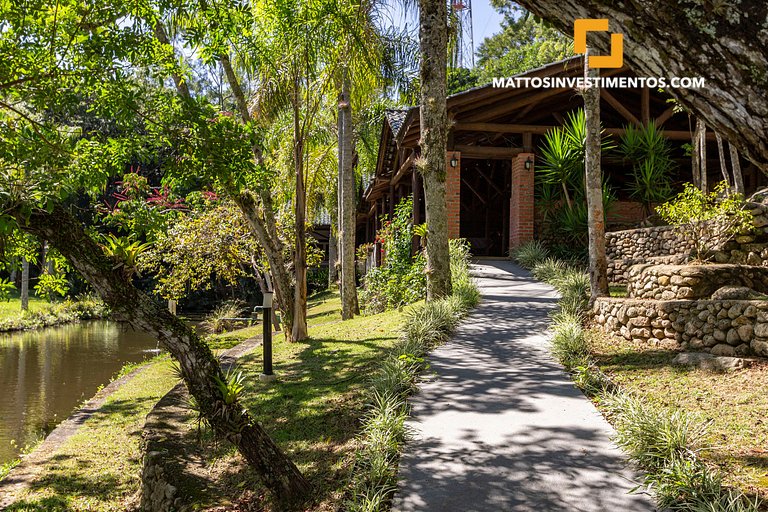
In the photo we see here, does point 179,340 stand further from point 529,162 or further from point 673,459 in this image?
point 529,162

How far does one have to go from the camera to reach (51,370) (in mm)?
13258

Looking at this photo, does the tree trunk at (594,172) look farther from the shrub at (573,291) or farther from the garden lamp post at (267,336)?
the garden lamp post at (267,336)

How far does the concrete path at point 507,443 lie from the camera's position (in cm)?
386

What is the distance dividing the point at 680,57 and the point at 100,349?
57.5ft

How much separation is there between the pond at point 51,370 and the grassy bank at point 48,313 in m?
0.72

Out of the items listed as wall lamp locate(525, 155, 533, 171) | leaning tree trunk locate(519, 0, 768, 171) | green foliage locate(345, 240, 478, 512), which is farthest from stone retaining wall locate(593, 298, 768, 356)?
wall lamp locate(525, 155, 533, 171)

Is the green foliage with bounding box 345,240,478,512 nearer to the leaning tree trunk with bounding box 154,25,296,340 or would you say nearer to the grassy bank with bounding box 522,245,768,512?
the grassy bank with bounding box 522,245,768,512

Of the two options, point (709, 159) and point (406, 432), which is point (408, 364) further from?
point (709, 159)

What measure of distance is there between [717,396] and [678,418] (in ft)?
4.60

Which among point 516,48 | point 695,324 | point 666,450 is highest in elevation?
point 516,48

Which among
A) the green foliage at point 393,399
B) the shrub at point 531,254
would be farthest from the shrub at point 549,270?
the green foliage at point 393,399

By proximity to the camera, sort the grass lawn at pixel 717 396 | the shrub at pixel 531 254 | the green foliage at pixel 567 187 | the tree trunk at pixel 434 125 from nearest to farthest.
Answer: the grass lawn at pixel 717 396 < the tree trunk at pixel 434 125 < the green foliage at pixel 567 187 < the shrub at pixel 531 254

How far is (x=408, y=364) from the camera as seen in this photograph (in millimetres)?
6633

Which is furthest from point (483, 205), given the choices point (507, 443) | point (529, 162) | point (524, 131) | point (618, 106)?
point (507, 443)
